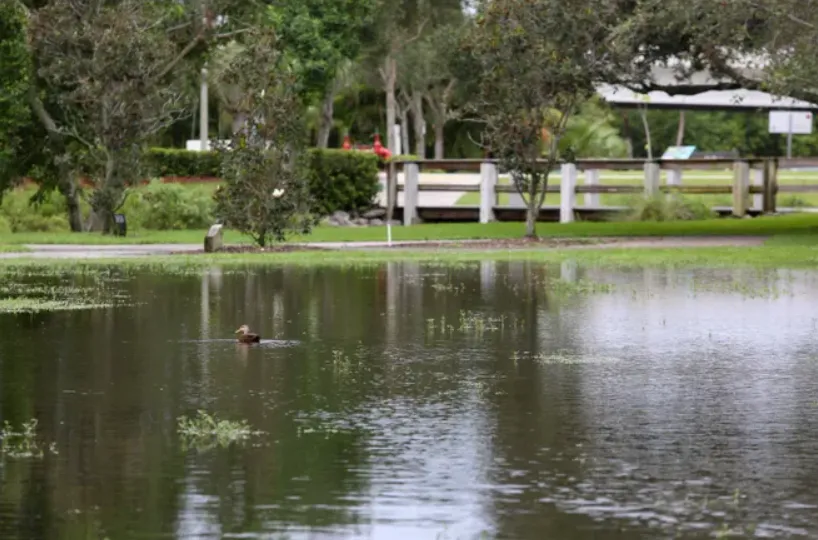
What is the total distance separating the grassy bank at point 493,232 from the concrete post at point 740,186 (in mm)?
1120

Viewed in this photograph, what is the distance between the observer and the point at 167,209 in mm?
45156

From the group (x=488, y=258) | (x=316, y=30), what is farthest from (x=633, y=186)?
(x=488, y=258)

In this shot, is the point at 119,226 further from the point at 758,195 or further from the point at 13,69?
the point at 758,195

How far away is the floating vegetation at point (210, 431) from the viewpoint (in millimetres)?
11508

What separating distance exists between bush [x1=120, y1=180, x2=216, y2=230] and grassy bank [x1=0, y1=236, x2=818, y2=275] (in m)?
11.5

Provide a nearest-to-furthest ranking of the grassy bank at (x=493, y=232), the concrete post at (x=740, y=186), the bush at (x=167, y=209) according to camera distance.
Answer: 1. the grassy bank at (x=493, y=232)
2. the bush at (x=167, y=209)
3. the concrete post at (x=740, y=186)

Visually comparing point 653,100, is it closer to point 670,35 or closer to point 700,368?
point 670,35

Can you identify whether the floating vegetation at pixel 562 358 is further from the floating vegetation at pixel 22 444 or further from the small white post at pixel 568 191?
the small white post at pixel 568 191

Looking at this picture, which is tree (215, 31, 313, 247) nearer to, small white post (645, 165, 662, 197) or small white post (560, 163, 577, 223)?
small white post (560, 163, 577, 223)

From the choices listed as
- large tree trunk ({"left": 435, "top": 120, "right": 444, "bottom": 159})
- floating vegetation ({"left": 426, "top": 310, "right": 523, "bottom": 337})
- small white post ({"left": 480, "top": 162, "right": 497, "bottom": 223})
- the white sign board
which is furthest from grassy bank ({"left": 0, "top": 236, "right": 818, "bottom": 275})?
large tree trunk ({"left": 435, "top": 120, "right": 444, "bottom": 159})

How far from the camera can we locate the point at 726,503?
9.53 metres

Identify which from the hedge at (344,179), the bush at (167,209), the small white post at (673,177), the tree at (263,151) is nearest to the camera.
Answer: the tree at (263,151)

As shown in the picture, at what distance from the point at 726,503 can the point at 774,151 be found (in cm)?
10624

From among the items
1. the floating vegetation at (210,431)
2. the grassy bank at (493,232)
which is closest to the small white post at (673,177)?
the grassy bank at (493,232)
